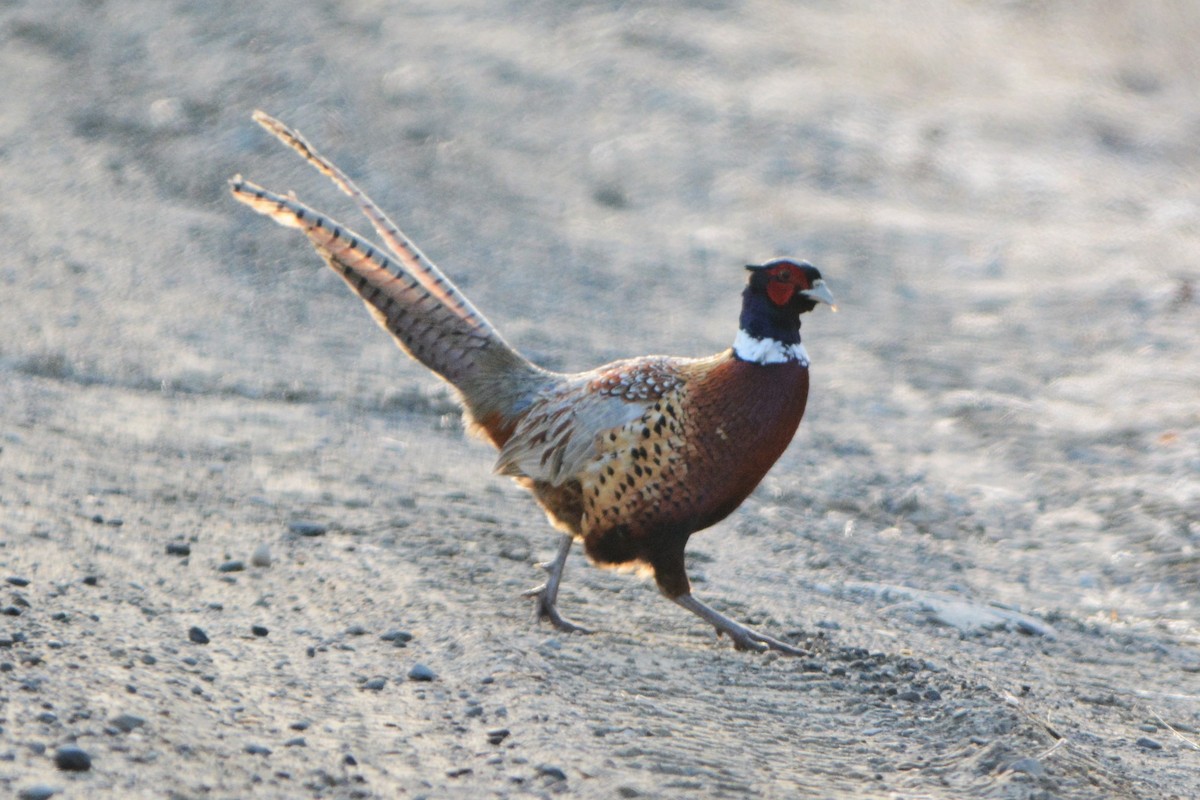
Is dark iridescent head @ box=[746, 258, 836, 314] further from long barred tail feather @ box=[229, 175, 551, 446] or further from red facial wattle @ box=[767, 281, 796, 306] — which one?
long barred tail feather @ box=[229, 175, 551, 446]

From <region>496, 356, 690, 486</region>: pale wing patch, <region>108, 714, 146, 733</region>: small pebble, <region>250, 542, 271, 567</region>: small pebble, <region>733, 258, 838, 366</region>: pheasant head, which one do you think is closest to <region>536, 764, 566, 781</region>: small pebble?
<region>108, 714, 146, 733</region>: small pebble

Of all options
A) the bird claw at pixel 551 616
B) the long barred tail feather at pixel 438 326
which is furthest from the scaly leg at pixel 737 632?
the long barred tail feather at pixel 438 326

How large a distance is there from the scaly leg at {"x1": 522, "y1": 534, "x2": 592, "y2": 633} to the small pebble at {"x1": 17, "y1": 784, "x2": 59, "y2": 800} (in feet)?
5.85

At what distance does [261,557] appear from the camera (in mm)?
4703

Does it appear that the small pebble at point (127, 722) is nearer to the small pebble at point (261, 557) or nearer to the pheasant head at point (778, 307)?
the small pebble at point (261, 557)

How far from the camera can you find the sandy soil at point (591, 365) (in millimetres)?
3639

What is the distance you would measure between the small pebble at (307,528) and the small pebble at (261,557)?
10.8 inches

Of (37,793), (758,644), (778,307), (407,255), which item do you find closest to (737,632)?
(758,644)

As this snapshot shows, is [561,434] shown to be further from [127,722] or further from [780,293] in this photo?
[127,722]

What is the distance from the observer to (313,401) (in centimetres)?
669

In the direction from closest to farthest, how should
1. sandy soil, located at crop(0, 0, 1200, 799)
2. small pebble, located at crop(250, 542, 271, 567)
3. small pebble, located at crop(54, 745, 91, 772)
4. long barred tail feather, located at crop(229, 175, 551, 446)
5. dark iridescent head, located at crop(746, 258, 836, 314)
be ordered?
small pebble, located at crop(54, 745, 91, 772)
sandy soil, located at crop(0, 0, 1200, 799)
dark iridescent head, located at crop(746, 258, 836, 314)
small pebble, located at crop(250, 542, 271, 567)
long barred tail feather, located at crop(229, 175, 551, 446)

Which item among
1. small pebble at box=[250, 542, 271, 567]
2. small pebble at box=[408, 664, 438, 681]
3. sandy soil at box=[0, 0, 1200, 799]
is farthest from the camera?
small pebble at box=[250, 542, 271, 567]

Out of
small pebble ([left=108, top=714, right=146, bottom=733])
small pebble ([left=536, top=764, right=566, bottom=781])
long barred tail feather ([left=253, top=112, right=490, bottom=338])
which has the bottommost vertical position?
small pebble ([left=108, top=714, right=146, bottom=733])

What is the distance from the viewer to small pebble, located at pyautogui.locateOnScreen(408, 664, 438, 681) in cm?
389
